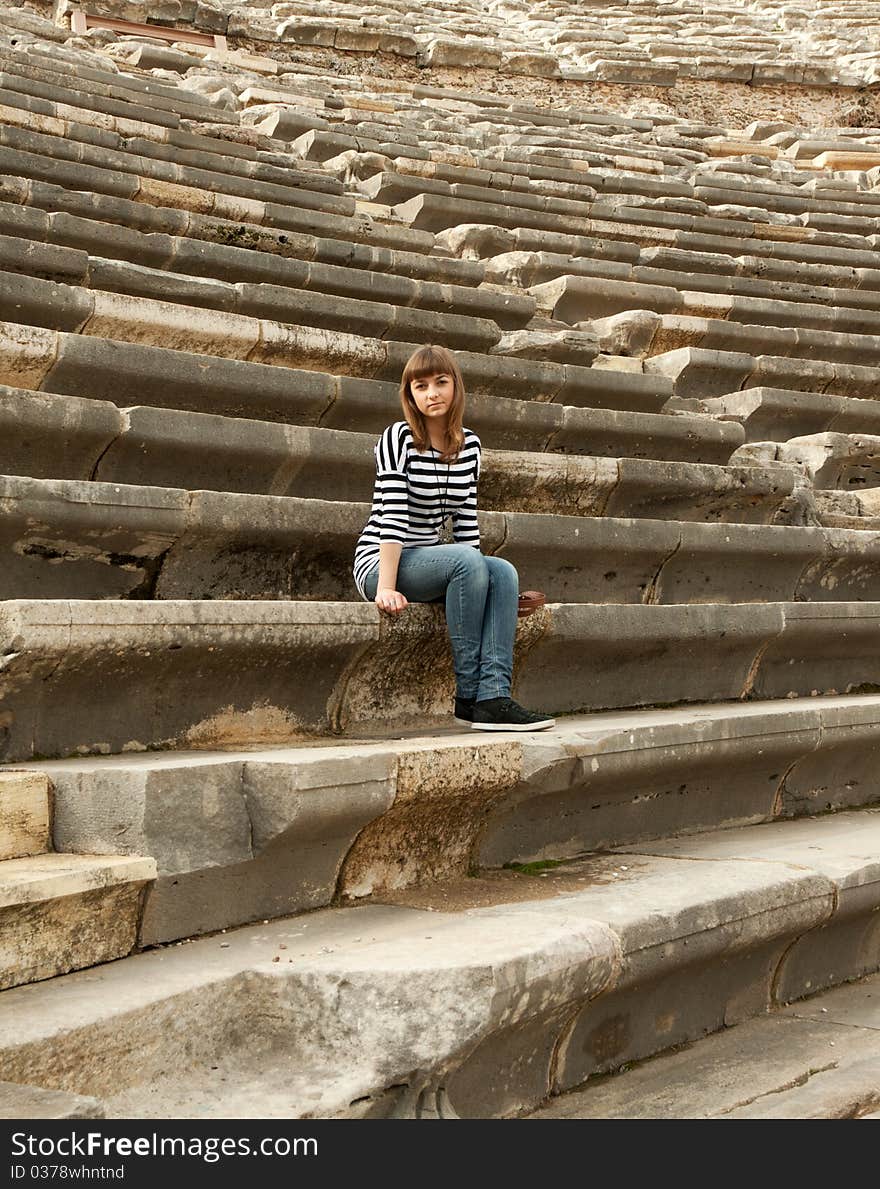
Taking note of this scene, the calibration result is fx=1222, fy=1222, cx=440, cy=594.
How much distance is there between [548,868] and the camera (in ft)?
9.14

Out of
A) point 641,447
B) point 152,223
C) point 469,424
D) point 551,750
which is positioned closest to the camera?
point 551,750

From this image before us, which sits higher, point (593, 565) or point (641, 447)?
point (641, 447)

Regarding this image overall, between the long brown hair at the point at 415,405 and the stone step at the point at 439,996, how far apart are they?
1.14m

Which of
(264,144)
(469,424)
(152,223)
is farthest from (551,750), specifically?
(264,144)

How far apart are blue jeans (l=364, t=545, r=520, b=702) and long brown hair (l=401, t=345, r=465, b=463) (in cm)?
35

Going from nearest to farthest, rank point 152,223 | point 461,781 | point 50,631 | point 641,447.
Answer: point 50,631 < point 461,781 < point 641,447 < point 152,223

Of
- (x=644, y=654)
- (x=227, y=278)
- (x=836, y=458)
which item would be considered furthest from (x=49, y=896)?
(x=836, y=458)

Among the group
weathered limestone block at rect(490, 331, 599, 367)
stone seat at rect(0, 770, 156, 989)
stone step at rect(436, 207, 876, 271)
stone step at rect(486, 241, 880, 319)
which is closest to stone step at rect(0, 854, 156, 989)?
stone seat at rect(0, 770, 156, 989)

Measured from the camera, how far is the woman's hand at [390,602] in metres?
2.86

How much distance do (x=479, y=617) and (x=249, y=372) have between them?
125 cm

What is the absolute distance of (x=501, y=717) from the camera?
114 inches

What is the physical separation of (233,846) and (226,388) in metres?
1.80

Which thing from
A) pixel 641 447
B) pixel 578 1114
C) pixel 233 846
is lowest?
pixel 578 1114
